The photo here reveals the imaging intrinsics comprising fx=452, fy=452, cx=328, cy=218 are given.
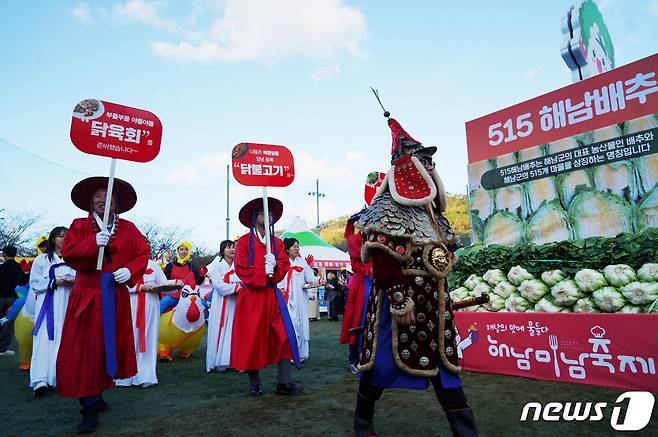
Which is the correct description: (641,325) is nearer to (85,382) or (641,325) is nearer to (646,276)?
(646,276)

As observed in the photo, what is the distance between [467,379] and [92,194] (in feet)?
13.5

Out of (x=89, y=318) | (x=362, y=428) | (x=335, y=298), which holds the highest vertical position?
(x=335, y=298)

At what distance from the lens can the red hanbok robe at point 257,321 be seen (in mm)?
4285

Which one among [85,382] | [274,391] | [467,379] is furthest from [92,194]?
[467,379]

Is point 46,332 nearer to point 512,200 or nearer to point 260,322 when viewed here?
point 260,322

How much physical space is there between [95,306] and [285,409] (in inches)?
69.1

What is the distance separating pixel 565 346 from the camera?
450 cm

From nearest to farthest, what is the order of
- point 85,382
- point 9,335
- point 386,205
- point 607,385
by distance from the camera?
point 386,205, point 85,382, point 607,385, point 9,335

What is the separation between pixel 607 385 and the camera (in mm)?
4195

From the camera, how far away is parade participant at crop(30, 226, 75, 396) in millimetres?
4727

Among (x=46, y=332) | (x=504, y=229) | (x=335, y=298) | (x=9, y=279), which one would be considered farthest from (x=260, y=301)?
(x=335, y=298)

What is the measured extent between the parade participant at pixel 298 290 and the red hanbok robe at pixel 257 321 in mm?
2074

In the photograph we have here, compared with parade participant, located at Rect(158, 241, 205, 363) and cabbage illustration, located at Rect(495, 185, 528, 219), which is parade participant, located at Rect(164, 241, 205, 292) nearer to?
parade participant, located at Rect(158, 241, 205, 363)

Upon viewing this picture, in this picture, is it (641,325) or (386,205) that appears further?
(641,325)
